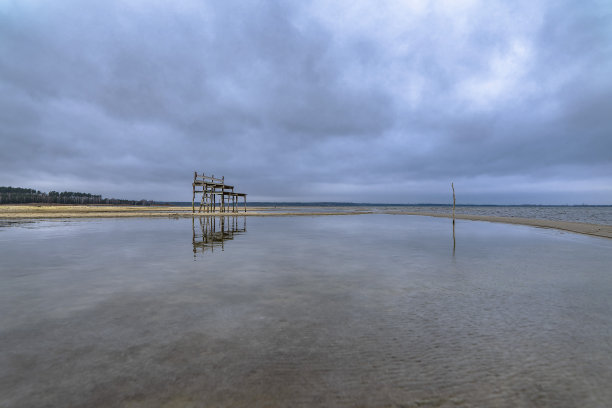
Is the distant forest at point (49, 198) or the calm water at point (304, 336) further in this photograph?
the distant forest at point (49, 198)

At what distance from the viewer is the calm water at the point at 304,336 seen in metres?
2.64

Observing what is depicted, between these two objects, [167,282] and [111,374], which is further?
[167,282]

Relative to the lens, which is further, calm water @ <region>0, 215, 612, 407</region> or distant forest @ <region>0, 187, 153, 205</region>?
distant forest @ <region>0, 187, 153, 205</region>

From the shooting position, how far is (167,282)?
6480mm

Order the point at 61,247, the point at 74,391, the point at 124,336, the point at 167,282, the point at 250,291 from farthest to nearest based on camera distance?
the point at 61,247
the point at 167,282
the point at 250,291
the point at 124,336
the point at 74,391

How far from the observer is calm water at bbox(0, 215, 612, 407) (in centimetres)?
264

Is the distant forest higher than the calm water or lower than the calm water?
higher

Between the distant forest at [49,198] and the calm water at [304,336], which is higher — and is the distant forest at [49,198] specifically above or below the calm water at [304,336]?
above

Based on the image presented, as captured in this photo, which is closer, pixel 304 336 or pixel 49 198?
pixel 304 336

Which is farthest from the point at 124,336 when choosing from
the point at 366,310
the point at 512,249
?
the point at 512,249

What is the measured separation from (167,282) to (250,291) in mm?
2237

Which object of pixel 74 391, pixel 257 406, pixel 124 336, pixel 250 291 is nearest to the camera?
pixel 257 406

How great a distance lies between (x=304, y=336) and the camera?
12.5 ft

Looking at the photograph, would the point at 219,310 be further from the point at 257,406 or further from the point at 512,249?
the point at 512,249
